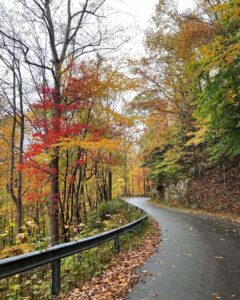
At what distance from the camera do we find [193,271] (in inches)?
251

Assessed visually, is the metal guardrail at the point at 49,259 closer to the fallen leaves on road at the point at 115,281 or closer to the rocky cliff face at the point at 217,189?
the fallen leaves on road at the point at 115,281

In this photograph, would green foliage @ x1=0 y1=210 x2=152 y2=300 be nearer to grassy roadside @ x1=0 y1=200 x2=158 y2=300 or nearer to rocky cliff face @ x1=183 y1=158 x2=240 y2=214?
grassy roadside @ x1=0 y1=200 x2=158 y2=300

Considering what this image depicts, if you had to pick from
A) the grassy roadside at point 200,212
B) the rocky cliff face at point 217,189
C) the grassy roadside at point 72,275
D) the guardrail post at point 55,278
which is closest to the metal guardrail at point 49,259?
the guardrail post at point 55,278

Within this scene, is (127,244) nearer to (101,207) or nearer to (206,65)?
(206,65)

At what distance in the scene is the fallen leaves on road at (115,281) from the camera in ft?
17.4

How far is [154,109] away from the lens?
23.4m

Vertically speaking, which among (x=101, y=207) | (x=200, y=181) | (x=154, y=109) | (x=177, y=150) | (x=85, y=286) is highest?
(x=154, y=109)

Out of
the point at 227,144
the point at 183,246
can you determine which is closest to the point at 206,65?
the point at 227,144

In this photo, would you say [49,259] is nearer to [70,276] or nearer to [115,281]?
[115,281]

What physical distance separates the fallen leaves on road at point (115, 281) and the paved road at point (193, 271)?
21cm

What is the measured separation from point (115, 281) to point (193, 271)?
66.8 inches

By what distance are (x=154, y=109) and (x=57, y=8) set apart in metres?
11.0

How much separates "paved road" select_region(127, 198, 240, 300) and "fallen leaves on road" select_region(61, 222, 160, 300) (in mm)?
209

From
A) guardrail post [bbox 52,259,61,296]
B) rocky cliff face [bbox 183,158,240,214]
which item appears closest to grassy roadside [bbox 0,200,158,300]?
guardrail post [bbox 52,259,61,296]
